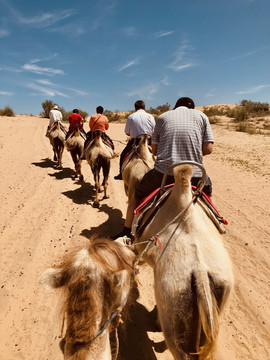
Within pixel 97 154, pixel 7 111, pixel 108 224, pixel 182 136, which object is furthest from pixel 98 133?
pixel 7 111

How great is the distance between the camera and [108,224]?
546 centimetres

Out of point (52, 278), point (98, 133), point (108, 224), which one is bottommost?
point (108, 224)

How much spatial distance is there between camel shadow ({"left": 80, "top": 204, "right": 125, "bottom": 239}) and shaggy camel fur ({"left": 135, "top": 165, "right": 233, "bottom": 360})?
3.09m

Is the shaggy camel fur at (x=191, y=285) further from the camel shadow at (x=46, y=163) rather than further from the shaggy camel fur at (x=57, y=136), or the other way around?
the camel shadow at (x=46, y=163)

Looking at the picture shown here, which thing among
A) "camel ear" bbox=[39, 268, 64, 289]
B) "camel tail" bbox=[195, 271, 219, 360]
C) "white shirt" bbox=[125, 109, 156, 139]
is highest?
"white shirt" bbox=[125, 109, 156, 139]

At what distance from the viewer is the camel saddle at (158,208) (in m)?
2.12

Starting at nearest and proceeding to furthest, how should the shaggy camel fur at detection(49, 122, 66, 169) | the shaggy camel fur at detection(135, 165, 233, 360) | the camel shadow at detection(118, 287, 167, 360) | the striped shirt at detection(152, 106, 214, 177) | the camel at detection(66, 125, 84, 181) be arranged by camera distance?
the shaggy camel fur at detection(135, 165, 233, 360)
the striped shirt at detection(152, 106, 214, 177)
the camel shadow at detection(118, 287, 167, 360)
the camel at detection(66, 125, 84, 181)
the shaggy camel fur at detection(49, 122, 66, 169)

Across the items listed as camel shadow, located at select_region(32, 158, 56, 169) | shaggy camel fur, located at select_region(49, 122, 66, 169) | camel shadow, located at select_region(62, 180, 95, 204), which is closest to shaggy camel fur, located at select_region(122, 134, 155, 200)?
camel shadow, located at select_region(62, 180, 95, 204)

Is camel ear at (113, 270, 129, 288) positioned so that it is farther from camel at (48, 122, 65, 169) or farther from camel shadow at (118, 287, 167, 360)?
camel at (48, 122, 65, 169)

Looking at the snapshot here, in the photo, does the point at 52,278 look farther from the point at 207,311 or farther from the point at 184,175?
the point at 184,175

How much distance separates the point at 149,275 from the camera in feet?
12.9

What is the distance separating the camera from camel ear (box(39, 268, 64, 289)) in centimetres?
145

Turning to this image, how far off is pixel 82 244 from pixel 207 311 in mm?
1092

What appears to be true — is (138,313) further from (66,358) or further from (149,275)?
(66,358)
